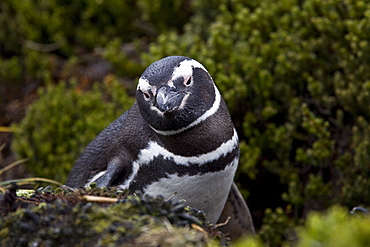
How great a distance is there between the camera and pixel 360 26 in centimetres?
342

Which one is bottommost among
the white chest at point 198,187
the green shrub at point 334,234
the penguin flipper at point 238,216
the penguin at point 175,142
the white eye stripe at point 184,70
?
the penguin flipper at point 238,216

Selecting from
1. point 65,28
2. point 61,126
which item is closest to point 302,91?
point 61,126

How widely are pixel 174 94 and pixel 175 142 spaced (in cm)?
27

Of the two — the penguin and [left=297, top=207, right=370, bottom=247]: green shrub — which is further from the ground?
[left=297, top=207, right=370, bottom=247]: green shrub

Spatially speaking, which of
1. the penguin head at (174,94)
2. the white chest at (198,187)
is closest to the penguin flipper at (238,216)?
the white chest at (198,187)

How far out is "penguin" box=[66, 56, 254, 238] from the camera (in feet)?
8.29

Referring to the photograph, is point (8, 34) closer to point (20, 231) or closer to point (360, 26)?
point (360, 26)

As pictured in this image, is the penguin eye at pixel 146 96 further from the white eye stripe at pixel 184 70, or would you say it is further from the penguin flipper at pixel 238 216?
the penguin flipper at pixel 238 216

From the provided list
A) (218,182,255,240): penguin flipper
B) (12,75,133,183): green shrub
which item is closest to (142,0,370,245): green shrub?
(218,182,255,240): penguin flipper

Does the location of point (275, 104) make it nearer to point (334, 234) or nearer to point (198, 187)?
point (198, 187)

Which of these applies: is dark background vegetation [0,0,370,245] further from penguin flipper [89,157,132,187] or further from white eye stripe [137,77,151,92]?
white eye stripe [137,77,151,92]

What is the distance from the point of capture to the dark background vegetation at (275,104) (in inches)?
→ 136

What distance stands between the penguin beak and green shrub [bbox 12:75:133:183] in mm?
1627

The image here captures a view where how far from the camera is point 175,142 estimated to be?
264 cm
